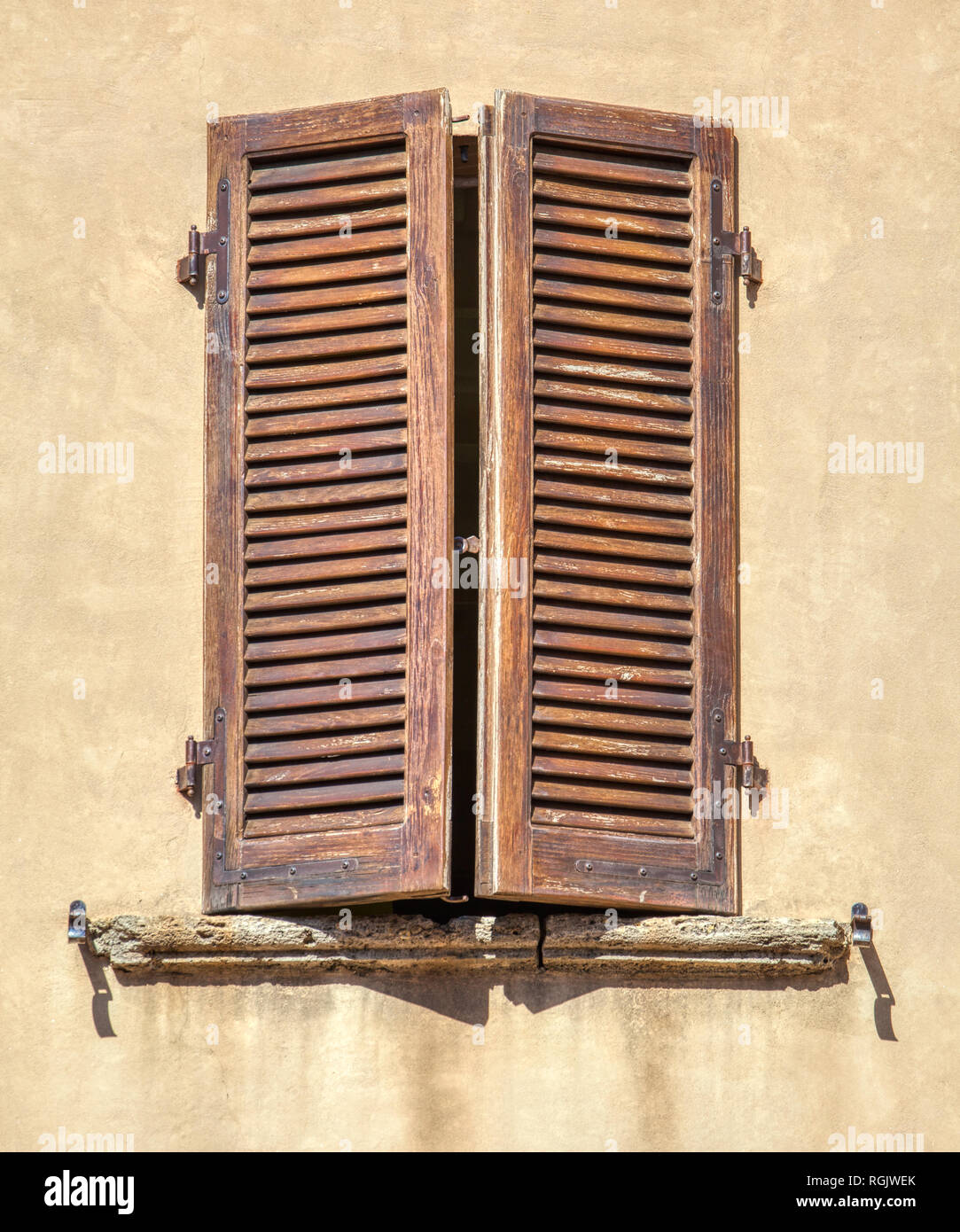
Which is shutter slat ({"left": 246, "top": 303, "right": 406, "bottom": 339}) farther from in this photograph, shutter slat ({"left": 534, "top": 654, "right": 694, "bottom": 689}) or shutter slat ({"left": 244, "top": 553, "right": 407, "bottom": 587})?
shutter slat ({"left": 534, "top": 654, "right": 694, "bottom": 689})

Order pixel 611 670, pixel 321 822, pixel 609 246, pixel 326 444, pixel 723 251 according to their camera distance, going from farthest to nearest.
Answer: pixel 723 251 → pixel 609 246 → pixel 326 444 → pixel 611 670 → pixel 321 822

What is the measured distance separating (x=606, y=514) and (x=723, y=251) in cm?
88

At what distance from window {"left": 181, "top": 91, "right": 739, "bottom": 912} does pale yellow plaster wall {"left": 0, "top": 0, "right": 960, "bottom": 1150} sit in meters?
0.19

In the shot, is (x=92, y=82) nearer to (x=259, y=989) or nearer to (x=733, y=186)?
(x=733, y=186)

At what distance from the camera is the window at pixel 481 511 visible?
19.4 feet

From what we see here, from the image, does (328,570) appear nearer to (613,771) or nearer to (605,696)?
(605,696)

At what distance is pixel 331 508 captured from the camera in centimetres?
612

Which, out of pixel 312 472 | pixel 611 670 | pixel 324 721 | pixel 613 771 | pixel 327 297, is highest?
pixel 327 297

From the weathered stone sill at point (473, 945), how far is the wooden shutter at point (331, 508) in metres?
0.12

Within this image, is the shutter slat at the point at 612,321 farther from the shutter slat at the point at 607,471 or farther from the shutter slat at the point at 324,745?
the shutter slat at the point at 324,745

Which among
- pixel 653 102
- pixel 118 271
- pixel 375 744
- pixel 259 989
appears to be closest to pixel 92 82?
pixel 118 271

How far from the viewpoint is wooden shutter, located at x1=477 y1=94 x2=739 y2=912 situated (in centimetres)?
593

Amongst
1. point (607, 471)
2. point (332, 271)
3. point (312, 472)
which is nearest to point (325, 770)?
point (312, 472)
